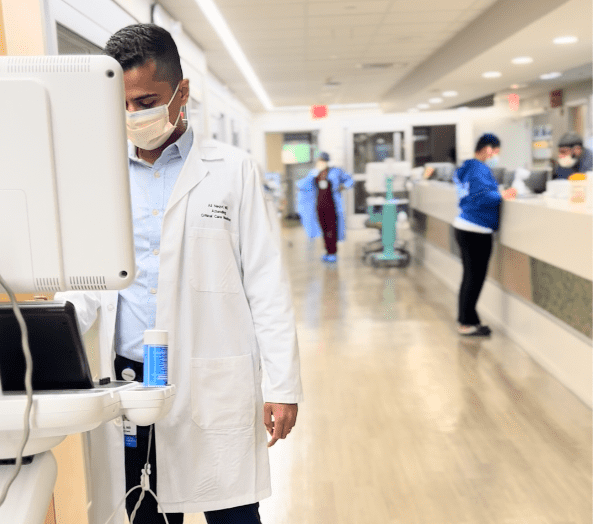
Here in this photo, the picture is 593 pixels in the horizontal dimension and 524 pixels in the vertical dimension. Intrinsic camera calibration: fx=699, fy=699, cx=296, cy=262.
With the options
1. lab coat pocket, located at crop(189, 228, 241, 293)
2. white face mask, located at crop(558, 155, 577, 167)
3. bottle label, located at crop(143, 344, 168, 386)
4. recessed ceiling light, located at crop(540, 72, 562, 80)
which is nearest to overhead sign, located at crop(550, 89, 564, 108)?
recessed ceiling light, located at crop(540, 72, 562, 80)

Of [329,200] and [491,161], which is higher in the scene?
[491,161]

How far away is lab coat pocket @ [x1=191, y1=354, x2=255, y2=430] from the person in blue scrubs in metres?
6.14

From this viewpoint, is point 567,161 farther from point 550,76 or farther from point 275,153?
point 275,153

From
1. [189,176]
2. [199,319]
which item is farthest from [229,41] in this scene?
[199,319]

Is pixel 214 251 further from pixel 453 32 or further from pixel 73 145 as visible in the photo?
pixel 453 32

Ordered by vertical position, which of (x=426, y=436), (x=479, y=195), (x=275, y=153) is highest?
(x=275, y=153)

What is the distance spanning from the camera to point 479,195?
17.5 feet

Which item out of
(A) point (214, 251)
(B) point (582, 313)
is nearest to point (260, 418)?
(A) point (214, 251)

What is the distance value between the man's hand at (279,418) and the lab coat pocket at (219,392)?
0.19 feet

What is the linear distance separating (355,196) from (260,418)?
1447 cm

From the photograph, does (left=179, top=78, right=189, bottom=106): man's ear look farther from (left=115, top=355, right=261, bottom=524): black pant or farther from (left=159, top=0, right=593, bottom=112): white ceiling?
(left=159, top=0, right=593, bottom=112): white ceiling

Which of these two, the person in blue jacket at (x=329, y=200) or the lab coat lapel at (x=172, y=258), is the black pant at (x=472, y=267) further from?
the person in blue jacket at (x=329, y=200)

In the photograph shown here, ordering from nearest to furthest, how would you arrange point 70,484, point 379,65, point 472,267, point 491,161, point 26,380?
point 26,380, point 70,484, point 472,267, point 491,161, point 379,65

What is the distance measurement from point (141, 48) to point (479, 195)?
13.9 feet
